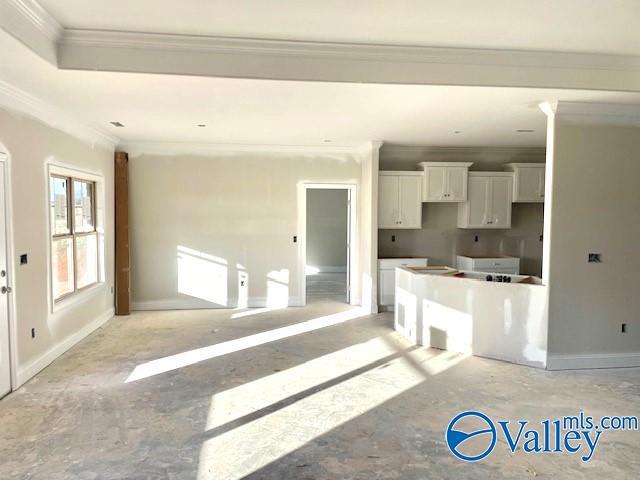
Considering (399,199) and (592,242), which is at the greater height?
(399,199)

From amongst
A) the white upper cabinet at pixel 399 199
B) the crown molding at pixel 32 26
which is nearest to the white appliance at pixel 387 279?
the white upper cabinet at pixel 399 199

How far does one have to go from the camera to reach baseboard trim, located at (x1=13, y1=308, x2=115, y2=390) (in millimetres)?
3820

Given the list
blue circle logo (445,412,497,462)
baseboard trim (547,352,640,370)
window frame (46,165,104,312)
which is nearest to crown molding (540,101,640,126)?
baseboard trim (547,352,640,370)

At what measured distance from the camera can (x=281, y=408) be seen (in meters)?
3.36

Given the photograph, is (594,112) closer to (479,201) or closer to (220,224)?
(479,201)

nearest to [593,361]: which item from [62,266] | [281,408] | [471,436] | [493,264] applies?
[471,436]

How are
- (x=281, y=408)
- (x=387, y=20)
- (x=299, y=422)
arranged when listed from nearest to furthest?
(x=387, y=20), (x=299, y=422), (x=281, y=408)

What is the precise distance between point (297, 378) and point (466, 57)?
119 inches

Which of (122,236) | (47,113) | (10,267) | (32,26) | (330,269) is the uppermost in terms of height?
(32,26)

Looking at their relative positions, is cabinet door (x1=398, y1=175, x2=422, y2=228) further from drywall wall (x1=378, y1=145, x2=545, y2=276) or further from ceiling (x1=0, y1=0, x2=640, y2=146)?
ceiling (x1=0, y1=0, x2=640, y2=146)

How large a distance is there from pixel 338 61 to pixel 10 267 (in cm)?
311

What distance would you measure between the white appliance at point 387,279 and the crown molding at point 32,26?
480 cm

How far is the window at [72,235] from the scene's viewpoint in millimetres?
4727

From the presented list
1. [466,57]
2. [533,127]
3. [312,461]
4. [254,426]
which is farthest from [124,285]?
[533,127]
